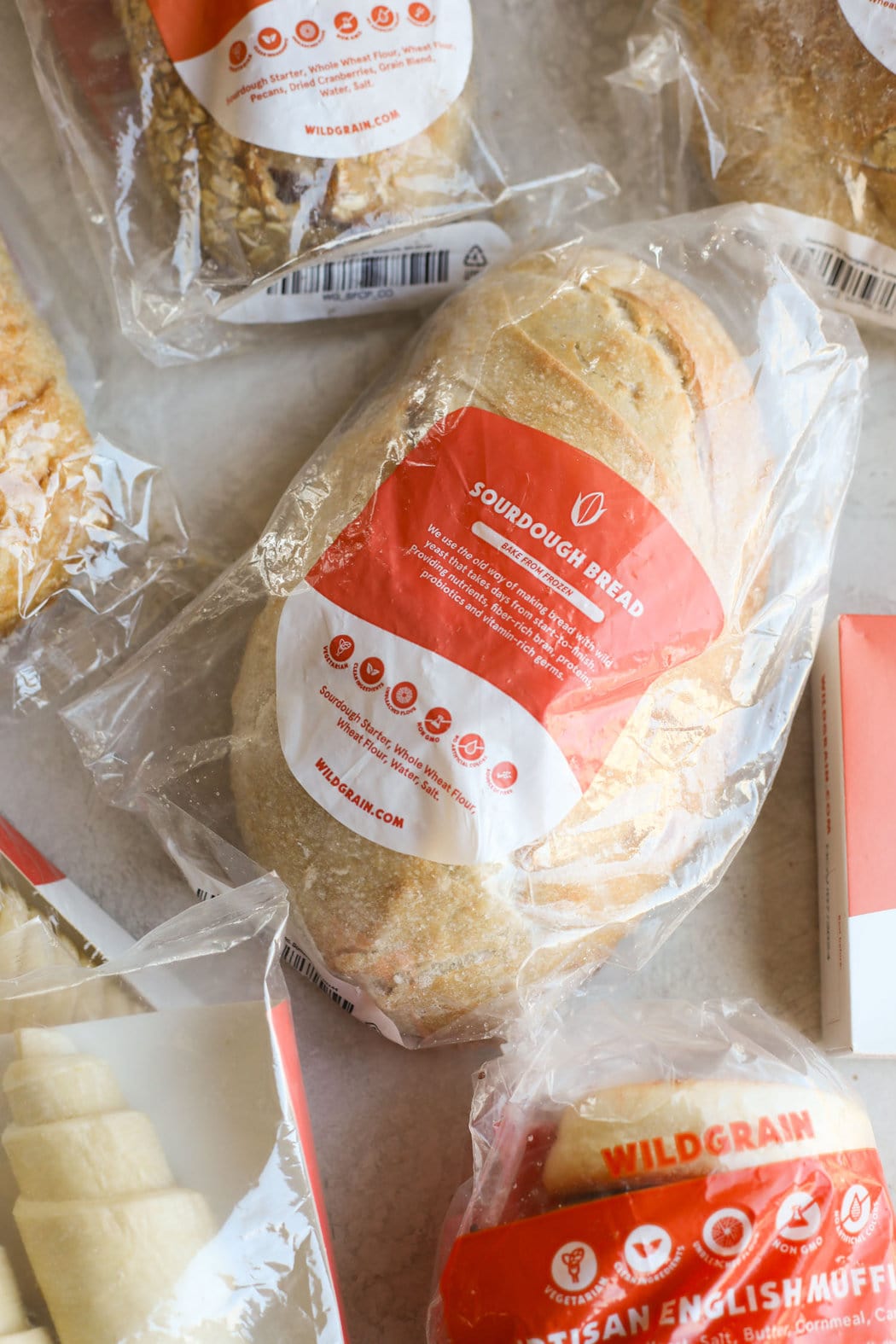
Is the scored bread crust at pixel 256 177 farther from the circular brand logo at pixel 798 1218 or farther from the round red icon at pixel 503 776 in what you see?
the circular brand logo at pixel 798 1218

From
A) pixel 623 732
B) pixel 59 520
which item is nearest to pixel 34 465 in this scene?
pixel 59 520

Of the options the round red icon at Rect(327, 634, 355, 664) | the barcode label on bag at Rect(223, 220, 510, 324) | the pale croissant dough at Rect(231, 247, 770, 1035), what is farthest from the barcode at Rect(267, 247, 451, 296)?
the round red icon at Rect(327, 634, 355, 664)

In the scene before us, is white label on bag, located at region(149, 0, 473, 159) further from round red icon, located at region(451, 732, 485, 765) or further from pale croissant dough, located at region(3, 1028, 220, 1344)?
pale croissant dough, located at region(3, 1028, 220, 1344)

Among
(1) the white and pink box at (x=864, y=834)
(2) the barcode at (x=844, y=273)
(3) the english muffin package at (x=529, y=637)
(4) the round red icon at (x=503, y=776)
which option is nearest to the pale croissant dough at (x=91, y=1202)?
(3) the english muffin package at (x=529, y=637)

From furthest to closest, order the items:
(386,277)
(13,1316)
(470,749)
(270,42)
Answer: (386,277), (270,42), (470,749), (13,1316)

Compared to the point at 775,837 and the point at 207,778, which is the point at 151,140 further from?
the point at 775,837

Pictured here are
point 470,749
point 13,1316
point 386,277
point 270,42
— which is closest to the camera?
point 13,1316

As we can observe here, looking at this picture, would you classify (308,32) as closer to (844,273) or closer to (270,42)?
(270,42)
